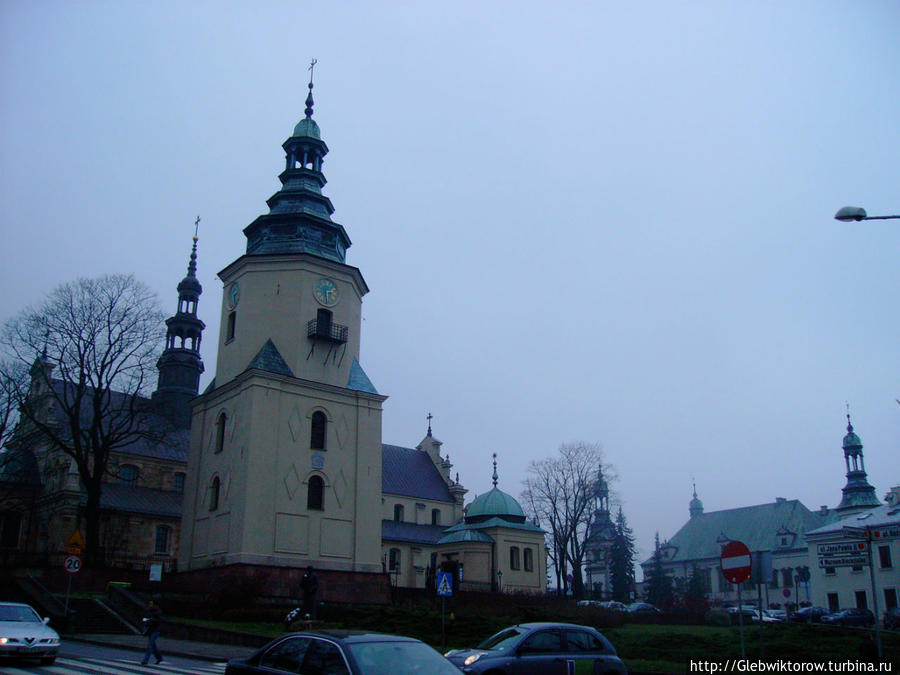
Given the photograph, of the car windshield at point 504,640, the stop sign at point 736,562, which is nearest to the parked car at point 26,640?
the car windshield at point 504,640

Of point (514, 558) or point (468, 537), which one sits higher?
point (468, 537)

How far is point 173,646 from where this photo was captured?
2350 cm

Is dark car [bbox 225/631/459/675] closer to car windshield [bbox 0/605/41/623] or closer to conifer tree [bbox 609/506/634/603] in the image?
car windshield [bbox 0/605/41/623]

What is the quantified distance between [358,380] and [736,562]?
30286 mm

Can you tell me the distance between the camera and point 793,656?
19.5m

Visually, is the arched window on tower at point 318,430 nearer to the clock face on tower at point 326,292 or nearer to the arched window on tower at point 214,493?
the arched window on tower at point 214,493

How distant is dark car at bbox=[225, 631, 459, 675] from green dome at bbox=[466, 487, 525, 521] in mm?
48872

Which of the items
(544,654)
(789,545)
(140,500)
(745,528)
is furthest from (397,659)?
(745,528)

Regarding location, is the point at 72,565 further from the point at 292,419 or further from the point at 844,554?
the point at 844,554

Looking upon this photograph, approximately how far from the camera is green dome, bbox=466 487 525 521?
5775 cm

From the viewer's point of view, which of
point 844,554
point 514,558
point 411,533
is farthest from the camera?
point 411,533

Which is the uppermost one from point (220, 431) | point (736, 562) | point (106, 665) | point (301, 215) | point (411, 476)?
point (301, 215)

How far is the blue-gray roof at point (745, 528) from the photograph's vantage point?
101m

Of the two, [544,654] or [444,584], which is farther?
[444,584]
